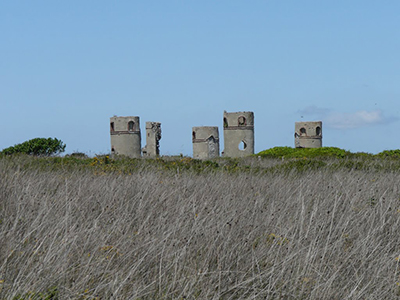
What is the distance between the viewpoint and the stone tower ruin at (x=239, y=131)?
29578mm

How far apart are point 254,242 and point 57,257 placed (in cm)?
170

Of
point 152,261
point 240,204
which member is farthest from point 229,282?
point 240,204

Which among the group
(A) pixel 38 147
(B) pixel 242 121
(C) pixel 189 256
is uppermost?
(B) pixel 242 121

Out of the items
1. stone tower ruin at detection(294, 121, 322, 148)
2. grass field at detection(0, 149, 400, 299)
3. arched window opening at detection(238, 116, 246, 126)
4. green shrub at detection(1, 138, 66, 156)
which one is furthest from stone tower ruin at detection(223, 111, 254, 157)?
grass field at detection(0, 149, 400, 299)

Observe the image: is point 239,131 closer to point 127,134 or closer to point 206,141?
point 206,141

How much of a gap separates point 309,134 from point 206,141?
659 cm

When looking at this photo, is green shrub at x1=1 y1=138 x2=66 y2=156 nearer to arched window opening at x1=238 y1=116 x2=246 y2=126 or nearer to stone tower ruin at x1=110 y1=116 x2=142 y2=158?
stone tower ruin at x1=110 y1=116 x2=142 y2=158

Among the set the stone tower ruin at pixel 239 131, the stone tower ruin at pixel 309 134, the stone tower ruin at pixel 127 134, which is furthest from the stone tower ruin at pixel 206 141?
the stone tower ruin at pixel 309 134

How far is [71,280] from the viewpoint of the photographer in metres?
3.65

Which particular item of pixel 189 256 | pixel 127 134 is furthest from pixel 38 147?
pixel 189 256

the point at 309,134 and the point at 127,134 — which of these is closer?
the point at 127,134

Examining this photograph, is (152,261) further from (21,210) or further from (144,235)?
(21,210)

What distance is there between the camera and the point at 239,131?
29.7 meters

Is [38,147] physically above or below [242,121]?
below
